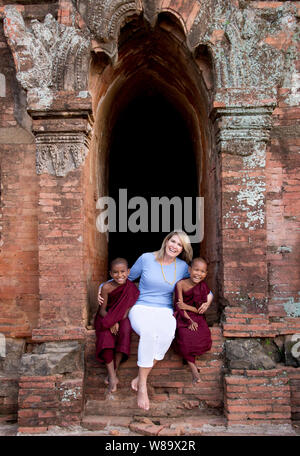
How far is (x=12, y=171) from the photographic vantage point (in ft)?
17.4

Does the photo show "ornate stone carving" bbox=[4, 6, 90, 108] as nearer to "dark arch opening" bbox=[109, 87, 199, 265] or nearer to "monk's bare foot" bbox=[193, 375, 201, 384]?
"dark arch opening" bbox=[109, 87, 199, 265]

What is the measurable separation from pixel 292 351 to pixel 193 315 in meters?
1.28

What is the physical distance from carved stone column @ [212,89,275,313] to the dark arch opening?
3.17 metres

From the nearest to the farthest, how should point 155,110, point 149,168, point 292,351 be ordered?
point 292,351, point 155,110, point 149,168

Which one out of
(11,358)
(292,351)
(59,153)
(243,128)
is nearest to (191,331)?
(292,351)

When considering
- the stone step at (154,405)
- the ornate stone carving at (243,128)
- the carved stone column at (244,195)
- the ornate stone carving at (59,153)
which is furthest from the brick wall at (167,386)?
the ornate stone carving at (243,128)

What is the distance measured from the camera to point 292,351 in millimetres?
4801

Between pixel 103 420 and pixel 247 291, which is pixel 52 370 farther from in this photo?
pixel 247 291

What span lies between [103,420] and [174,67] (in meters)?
4.61

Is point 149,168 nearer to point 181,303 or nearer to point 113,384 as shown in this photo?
point 181,303

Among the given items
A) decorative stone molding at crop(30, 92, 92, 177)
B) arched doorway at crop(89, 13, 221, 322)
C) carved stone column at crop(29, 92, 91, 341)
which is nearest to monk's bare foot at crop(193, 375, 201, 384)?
arched doorway at crop(89, 13, 221, 322)

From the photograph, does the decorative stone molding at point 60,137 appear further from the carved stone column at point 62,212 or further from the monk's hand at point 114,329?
the monk's hand at point 114,329

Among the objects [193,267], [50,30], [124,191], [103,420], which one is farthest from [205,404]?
[124,191]

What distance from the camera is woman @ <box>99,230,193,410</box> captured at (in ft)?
14.1
